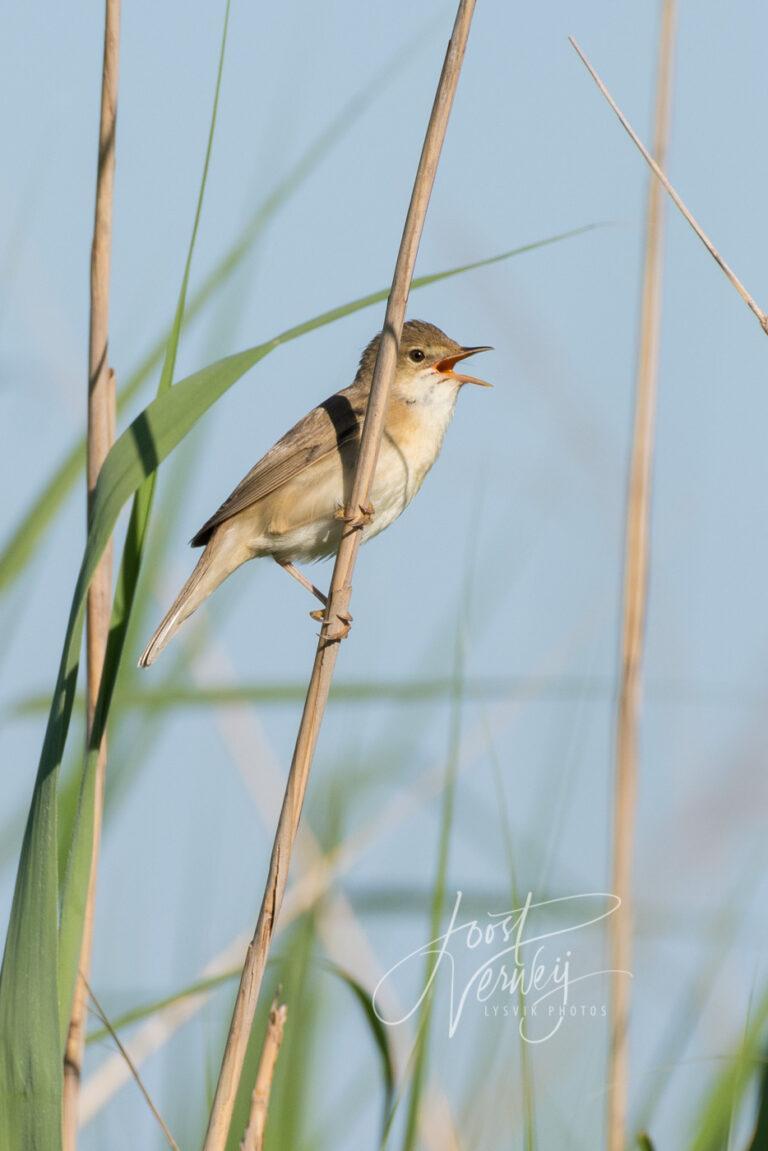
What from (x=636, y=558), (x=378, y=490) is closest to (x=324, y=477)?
(x=378, y=490)

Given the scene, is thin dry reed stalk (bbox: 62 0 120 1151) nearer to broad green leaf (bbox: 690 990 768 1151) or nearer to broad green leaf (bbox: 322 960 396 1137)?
broad green leaf (bbox: 322 960 396 1137)

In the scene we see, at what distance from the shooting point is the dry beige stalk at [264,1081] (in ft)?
6.09

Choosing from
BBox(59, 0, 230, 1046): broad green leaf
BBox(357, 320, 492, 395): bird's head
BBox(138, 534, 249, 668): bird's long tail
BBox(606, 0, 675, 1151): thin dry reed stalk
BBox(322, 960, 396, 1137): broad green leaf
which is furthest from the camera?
BBox(357, 320, 492, 395): bird's head

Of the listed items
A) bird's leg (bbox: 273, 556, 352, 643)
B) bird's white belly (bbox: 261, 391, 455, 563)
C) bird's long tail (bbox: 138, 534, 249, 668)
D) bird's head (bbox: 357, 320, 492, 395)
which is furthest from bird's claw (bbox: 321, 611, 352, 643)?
bird's head (bbox: 357, 320, 492, 395)

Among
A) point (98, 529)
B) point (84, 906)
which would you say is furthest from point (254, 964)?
point (98, 529)

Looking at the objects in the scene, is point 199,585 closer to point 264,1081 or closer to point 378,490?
point 378,490

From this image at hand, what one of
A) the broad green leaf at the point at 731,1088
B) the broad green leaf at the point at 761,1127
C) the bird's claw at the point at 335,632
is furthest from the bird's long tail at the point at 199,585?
the broad green leaf at the point at 761,1127

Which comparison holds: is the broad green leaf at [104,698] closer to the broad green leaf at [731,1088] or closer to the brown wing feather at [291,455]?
the broad green leaf at [731,1088]

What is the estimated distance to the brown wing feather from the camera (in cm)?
378

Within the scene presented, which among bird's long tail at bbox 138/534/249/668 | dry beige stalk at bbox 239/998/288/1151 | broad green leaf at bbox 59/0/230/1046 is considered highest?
bird's long tail at bbox 138/534/249/668

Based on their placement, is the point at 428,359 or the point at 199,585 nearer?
the point at 199,585

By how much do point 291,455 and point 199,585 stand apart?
52cm

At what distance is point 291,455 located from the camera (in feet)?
12.6

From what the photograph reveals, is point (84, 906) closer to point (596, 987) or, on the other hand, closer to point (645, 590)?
point (596, 987)
